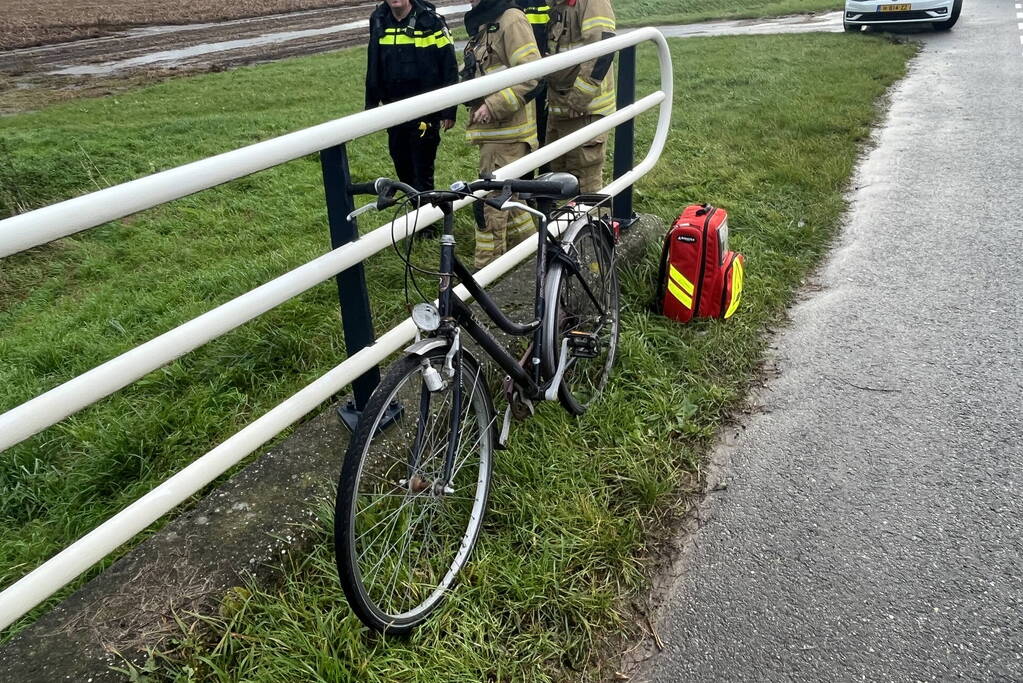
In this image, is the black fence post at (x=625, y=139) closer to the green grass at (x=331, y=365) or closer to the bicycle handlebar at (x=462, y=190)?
the green grass at (x=331, y=365)

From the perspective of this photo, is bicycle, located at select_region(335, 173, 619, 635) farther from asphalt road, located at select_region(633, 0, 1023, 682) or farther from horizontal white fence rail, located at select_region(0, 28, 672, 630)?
asphalt road, located at select_region(633, 0, 1023, 682)

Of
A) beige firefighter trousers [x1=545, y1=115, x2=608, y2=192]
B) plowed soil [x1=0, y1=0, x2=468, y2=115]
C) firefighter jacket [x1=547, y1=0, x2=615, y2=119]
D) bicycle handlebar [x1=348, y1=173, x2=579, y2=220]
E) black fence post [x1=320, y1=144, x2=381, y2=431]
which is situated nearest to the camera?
bicycle handlebar [x1=348, y1=173, x2=579, y2=220]

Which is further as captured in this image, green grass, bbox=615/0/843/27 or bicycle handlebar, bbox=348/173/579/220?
green grass, bbox=615/0/843/27

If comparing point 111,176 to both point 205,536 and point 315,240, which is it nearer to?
point 315,240

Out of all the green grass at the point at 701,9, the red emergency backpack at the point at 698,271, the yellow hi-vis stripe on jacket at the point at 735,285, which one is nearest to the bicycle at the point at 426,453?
the red emergency backpack at the point at 698,271

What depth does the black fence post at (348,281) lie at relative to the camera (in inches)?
98.1

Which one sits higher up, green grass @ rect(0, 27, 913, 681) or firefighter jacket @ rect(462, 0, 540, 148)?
firefighter jacket @ rect(462, 0, 540, 148)

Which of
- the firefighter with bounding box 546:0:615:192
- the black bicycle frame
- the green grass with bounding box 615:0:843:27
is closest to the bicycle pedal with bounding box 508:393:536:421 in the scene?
the black bicycle frame

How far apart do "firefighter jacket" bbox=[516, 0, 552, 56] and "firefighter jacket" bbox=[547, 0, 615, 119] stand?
54 millimetres

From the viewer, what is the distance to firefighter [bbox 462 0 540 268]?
4.60m

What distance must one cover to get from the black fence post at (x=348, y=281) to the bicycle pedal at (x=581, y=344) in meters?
0.85

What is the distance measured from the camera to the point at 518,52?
15.0 feet

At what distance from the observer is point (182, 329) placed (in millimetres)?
1982

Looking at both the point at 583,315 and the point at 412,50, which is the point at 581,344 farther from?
the point at 412,50
